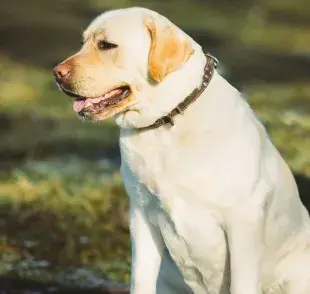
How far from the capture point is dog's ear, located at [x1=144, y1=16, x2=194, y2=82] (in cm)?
447

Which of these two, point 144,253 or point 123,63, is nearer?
point 123,63

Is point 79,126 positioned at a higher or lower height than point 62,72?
lower

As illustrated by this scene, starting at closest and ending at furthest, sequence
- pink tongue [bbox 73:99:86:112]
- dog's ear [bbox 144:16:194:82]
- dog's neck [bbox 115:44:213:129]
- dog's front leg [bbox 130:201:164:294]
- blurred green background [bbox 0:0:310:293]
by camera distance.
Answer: dog's ear [bbox 144:16:194:82] → dog's neck [bbox 115:44:213:129] → pink tongue [bbox 73:99:86:112] → dog's front leg [bbox 130:201:164:294] → blurred green background [bbox 0:0:310:293]

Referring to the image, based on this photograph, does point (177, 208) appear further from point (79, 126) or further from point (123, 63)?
point (79, 126)

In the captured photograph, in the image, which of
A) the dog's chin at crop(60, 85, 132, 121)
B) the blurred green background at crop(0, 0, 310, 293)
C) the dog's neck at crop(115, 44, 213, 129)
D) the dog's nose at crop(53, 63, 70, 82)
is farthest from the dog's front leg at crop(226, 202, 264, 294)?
the blurred green background at crop(0, 0, 310, 293)

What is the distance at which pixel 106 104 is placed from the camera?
15.2ft

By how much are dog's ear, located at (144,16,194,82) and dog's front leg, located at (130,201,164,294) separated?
28.5 inches

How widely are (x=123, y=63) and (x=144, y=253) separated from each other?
93cm

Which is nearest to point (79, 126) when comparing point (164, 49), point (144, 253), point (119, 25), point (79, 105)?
point (144, 253)

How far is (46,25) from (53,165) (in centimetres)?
871

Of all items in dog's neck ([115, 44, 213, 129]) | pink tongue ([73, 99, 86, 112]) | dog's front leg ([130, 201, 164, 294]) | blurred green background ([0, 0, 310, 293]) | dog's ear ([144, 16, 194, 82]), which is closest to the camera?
dog's ear ([144, 16, 194, 82])

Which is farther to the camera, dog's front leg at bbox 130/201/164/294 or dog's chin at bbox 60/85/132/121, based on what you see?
dog's front leg at bbox 130/201/164/294

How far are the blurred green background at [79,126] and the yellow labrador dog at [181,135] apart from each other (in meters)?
1.72

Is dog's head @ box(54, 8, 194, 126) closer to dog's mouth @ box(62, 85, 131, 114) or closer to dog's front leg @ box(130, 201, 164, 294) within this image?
dog's mouth @ box(62, 85, 131, 114)
